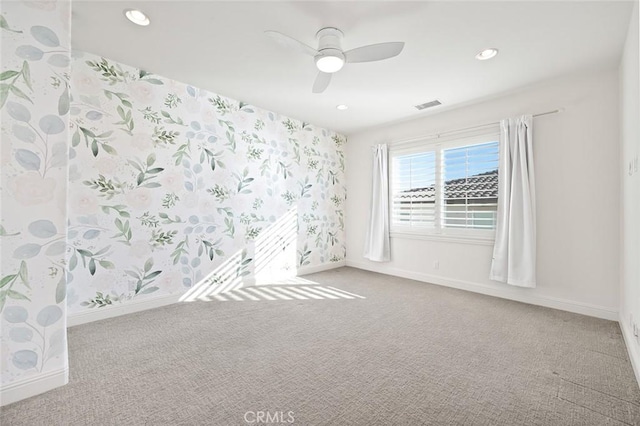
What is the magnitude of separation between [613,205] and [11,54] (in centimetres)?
495

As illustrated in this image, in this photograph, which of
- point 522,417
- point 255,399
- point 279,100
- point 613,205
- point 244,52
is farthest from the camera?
point 279,100

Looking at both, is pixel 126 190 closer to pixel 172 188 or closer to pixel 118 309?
pixel 172 188

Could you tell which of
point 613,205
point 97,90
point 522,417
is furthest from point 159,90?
point 613,205

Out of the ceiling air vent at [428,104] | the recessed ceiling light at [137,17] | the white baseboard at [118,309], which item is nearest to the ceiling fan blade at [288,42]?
the recessed ceiling light at [137,17]

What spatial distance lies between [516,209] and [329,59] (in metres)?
2.77

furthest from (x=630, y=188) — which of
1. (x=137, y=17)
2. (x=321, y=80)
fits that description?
(x=137, y=17)

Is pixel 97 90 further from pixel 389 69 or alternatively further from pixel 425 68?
pixel 425 68

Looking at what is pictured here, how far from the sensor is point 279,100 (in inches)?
146

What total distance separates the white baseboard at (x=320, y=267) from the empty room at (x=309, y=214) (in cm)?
5

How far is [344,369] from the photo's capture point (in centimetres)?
192

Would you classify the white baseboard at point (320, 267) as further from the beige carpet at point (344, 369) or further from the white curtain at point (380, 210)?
the beige carpet at point (344, 369)

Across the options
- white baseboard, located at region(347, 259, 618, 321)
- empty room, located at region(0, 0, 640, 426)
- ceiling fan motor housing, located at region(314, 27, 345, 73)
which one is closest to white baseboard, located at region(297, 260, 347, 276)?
empty room, located at region(0, 0, 640, 426)

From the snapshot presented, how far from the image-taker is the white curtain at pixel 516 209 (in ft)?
10.5

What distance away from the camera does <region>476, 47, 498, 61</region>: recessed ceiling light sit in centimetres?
250
